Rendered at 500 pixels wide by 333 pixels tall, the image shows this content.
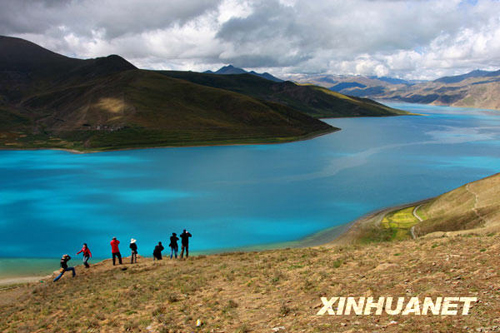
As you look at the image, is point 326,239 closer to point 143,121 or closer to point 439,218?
point 439,218

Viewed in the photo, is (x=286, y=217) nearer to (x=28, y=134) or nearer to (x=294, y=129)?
(x=294, y=129)

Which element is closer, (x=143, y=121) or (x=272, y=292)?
(x=272, y=292)

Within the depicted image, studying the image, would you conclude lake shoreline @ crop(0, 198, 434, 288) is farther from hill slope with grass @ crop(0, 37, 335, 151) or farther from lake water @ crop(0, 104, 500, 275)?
hill slope with grass @ crop(0, 37, 335, 151)

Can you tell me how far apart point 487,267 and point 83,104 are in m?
195

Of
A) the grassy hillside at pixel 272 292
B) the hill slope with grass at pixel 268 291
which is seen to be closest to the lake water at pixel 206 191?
the hill slope with grass at pixel 268 291

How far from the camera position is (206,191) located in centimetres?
7169

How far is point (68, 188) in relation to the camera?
2908 inches

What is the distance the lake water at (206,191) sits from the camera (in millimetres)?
48281

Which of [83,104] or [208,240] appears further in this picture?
[83,104]

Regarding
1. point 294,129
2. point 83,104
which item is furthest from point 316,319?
point 83,104

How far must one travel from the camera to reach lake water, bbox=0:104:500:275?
48281 mm

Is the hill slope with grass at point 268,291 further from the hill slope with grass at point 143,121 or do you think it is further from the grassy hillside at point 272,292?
the hill slope with grass at point 143,121

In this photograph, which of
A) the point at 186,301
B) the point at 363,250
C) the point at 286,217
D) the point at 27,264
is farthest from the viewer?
the point at 286,217

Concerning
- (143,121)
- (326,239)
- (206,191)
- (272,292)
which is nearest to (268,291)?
(272,292)
